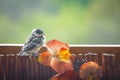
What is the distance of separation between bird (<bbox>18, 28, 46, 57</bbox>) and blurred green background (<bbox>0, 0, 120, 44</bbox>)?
57 centimetres

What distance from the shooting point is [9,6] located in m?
2.20

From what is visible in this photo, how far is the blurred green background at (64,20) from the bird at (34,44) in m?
0.57

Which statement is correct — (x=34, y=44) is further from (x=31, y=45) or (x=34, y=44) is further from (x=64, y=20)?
(x=64, y=20)

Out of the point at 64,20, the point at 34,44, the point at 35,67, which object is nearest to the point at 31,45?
the point at 34,44

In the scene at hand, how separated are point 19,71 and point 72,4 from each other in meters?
0.91

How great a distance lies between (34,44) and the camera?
60.8 inches

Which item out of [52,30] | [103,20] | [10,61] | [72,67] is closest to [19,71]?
[10,61]

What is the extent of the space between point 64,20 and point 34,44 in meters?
0.73

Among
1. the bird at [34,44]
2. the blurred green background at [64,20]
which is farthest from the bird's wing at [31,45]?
the blurred green background at [64,20]

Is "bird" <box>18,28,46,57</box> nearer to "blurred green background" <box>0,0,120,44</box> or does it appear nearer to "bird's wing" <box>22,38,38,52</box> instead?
"bird's wing" <box>22,38,38,52</box>

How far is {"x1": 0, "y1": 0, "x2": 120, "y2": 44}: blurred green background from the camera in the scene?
2.17 meters

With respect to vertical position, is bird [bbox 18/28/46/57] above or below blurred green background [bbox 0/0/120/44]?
below

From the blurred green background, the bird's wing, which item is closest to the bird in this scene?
the bird's wing

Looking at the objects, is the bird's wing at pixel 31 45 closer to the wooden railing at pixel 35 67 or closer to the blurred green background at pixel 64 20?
the wooden railing at pixel 35 67
